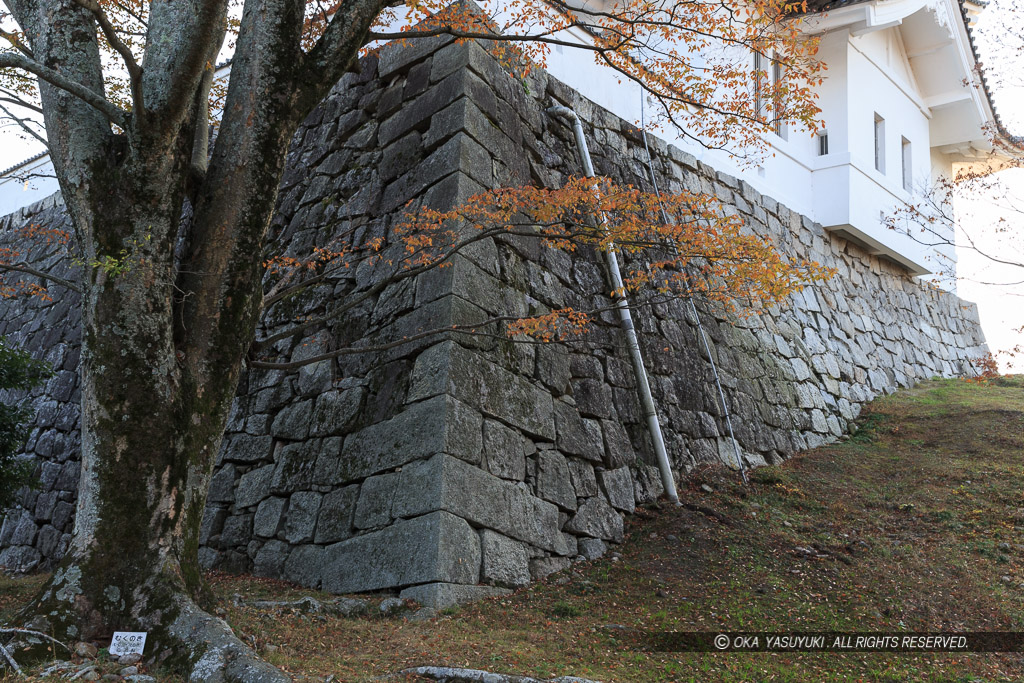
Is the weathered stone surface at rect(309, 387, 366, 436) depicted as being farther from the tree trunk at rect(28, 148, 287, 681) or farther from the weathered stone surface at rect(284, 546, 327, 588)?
the tree trunk at rect(28, 148, 287, 681)

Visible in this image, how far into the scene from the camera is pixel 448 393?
5820 mm

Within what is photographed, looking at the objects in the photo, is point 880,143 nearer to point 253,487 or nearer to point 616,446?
point 616,446

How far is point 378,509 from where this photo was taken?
5.79 meters

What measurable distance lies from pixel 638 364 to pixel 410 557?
336 cm

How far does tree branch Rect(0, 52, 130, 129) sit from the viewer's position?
12.8 ft

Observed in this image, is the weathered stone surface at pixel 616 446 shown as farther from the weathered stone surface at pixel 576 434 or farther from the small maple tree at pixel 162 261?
the small maple tree at pixel 162 261

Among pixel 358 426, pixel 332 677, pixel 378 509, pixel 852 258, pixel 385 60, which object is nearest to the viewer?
pixel 332 677

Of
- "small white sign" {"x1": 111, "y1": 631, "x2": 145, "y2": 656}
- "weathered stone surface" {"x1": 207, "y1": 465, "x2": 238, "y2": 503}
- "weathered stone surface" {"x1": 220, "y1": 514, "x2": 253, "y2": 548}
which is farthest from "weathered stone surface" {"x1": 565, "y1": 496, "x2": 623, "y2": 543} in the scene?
"small white sign" {"x1": 111, "y1": 631, "x2": 145, "y2": 656}

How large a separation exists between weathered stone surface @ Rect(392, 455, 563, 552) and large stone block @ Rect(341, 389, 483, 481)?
0.10 meters

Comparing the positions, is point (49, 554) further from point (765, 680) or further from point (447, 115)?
point (765, 680)

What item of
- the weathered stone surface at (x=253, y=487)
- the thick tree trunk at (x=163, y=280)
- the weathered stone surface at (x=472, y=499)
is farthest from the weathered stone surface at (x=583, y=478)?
the thick tree trunk at (x=163, y=280)

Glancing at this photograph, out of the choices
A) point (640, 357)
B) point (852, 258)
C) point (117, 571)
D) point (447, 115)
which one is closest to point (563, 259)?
point (640, 357)

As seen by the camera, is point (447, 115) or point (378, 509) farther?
point (447, 115)

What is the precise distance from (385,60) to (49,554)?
238 inches
